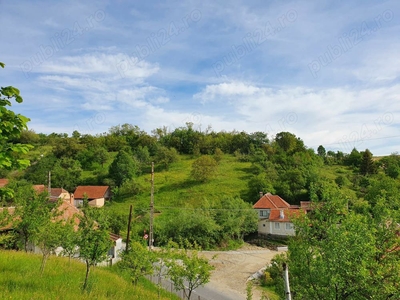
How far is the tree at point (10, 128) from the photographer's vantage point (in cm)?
409

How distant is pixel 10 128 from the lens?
415cm

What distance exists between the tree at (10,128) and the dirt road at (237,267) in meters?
20.2

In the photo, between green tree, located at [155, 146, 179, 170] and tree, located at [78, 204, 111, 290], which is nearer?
tree, located at [78, 204, 111, 290]

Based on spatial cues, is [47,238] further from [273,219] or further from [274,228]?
[274,228]

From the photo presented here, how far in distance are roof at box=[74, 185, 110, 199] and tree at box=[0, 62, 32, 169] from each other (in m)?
51.5

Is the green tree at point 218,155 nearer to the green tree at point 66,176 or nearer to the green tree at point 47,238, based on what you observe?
the green tree at point 66,176

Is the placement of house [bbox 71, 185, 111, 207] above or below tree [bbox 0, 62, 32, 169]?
below

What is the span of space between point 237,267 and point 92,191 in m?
33.9

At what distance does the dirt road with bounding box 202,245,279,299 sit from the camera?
24953 millimetres

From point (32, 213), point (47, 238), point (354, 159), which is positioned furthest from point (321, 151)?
point (47, 238)

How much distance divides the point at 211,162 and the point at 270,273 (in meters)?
36.0

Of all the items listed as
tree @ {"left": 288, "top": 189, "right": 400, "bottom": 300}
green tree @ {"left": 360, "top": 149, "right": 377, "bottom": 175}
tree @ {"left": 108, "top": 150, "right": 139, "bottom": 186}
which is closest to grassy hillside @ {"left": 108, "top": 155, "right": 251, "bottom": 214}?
tree @ {"left": 108, "top": 150, "right": 139, "bottom": 186}

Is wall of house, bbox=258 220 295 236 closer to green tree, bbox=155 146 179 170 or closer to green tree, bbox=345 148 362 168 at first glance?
green tree, bbox=155 146 179 170

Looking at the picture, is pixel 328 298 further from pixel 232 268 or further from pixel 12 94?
pixel 232 268
